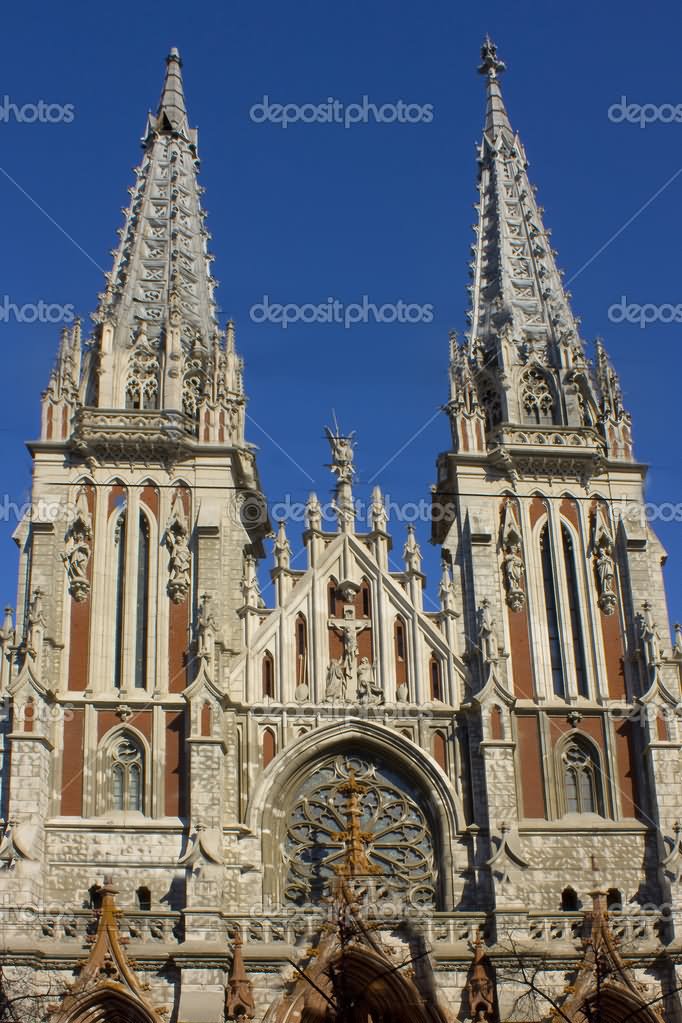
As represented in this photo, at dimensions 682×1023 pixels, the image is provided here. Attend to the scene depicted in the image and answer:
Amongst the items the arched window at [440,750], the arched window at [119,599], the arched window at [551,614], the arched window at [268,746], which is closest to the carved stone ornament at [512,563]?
the arched window at [551,614]

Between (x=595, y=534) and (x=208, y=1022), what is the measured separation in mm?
15390

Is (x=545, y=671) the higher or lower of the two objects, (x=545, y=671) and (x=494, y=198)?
the lower

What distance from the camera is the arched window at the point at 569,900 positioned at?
31.7 m

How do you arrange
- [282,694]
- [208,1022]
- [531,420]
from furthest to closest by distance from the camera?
[531,420], [282,694], [208,1022]

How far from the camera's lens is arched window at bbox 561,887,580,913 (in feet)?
104

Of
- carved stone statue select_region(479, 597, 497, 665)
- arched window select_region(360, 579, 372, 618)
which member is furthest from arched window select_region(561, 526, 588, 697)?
arched window select_region(360, 579, 372, 618)

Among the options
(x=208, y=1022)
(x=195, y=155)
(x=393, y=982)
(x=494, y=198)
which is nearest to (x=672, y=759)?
(x=393, y=982)

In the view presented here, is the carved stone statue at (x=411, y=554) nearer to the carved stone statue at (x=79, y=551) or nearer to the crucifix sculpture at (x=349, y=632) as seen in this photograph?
the crucifix sculpture at (x=349, y=632)

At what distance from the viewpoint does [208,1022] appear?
93.2ft

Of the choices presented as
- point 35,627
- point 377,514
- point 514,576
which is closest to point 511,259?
point 377,514

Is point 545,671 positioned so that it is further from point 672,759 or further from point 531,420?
point 531,420

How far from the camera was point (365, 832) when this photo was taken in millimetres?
31156

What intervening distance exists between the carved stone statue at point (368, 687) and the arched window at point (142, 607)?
198 inches

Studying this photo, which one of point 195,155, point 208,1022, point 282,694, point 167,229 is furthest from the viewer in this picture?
point 195,155
